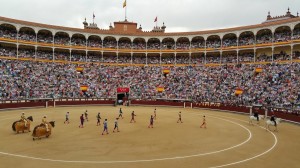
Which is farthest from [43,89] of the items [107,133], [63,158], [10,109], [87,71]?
[63,158]

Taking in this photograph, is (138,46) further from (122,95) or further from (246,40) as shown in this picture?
(246,40)

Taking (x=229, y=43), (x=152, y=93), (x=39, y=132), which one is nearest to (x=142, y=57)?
(x=152, y=93)

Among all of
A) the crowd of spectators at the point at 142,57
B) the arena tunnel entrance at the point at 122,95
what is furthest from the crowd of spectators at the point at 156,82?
the crowd of spectators at the point at 142,57

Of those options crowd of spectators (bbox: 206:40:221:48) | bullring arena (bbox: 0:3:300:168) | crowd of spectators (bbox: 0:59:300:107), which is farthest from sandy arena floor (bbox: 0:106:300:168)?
crowd of spectators (bbox: 206:40:221:48)

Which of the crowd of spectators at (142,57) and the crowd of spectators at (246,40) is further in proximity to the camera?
the crowd of spectators at (246,40)

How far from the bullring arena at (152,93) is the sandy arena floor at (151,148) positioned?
6 centimetres

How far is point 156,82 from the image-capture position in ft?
165

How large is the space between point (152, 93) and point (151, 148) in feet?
107

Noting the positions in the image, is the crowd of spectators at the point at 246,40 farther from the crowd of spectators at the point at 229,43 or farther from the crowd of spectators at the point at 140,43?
the crowd of spectators at the point at 229,43

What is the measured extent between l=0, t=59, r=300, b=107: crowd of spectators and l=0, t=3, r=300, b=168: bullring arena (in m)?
0.19

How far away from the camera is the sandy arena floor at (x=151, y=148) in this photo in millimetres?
12203

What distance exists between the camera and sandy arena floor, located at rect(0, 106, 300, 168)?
1220 cm

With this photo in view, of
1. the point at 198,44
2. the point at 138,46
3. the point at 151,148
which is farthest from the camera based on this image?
the point at 138,46

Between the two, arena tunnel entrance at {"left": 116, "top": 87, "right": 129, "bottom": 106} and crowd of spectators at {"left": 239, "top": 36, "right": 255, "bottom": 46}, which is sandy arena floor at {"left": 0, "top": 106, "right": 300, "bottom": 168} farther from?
crowd of spectators at {"left": 239, "top": 36, "right": 255, "bottom": 46}
